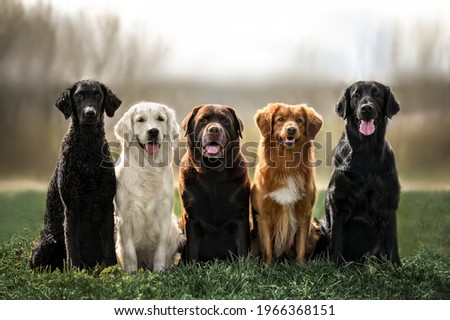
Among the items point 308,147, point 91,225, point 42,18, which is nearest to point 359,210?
point 308,147

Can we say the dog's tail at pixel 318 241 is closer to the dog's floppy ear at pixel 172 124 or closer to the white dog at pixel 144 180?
the white dog at pixel 144 180

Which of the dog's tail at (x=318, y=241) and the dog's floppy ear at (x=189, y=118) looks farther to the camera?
the dog's tail at (x=318, y=241)

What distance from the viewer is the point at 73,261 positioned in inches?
192

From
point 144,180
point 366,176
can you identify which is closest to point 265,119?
point 366,176

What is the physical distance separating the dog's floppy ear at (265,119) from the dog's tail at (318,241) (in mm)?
1001

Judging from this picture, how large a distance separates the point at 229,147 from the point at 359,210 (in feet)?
3.78

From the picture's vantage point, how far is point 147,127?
195 inches

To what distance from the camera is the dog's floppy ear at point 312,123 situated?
5.06 metres

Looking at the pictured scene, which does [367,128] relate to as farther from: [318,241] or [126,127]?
[126,127]

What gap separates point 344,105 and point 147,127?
5.13 ft

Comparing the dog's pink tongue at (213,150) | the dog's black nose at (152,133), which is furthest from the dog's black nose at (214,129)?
the dog's black nose at (152,133)
